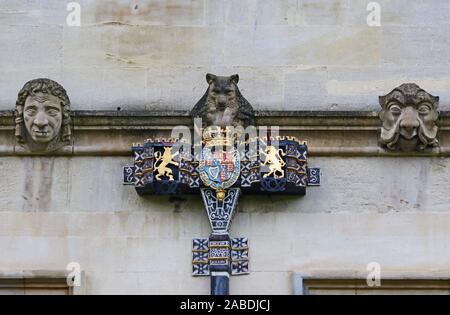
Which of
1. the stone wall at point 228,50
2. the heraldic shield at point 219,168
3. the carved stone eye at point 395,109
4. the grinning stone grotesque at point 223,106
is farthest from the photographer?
the stone wall at point 228,50

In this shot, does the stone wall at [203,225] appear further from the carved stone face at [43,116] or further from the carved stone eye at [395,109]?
the carved stone eye at [395,109]

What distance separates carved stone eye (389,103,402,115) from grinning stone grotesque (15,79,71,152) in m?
2.55

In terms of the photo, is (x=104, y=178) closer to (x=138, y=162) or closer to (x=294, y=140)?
(x=138, y=162)

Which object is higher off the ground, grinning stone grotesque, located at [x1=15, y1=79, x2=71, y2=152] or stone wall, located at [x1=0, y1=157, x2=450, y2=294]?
grinning stone grotesque, located at [x1=15, y1=79, x2=71, y2=152]

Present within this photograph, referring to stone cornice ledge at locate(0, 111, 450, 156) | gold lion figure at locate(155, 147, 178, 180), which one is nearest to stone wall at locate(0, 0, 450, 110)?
stone cornice ledge at locate(0, 111, 450, 156)

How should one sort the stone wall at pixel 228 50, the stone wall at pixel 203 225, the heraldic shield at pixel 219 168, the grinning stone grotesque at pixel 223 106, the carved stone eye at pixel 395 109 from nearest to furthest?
1. the stone wall at pixel 203 225
2. the heraldic shield at pixel 219 168
3. the grinning stone grotesque at pixel 223 106
4. the carved stone eye at pixel 395 109
5. the stone wall at pixel 228 50

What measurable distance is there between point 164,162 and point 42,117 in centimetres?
104

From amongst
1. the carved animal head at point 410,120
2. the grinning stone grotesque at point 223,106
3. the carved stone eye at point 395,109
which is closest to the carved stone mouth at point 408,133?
the carved animal head at point 410,120

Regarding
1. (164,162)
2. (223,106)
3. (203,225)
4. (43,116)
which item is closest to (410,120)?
(223,106)

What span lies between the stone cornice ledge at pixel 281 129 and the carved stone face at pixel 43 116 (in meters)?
0.15

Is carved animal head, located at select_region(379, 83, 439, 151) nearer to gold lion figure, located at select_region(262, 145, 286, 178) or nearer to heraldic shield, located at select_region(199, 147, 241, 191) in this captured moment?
gold lion figure, located at select_region(262, 145, 286, 178)

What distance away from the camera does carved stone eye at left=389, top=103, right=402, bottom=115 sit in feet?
48.7

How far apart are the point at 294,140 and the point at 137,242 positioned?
146cm

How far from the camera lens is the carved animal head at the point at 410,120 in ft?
48.5
